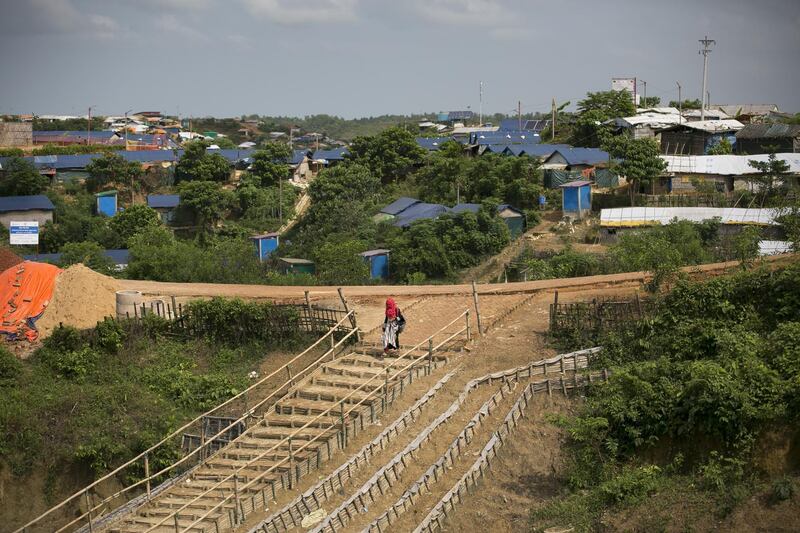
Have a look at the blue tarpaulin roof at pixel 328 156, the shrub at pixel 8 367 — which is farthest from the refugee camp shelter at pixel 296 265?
the blue tarpaulin roof at pixel 328 156

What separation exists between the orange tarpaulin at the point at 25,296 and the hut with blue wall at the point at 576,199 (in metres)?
17.8

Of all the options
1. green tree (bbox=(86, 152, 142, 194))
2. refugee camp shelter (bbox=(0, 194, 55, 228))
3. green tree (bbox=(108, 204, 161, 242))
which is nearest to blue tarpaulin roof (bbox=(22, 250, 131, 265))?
green tree (bbox=(108, 204, 161, 242))

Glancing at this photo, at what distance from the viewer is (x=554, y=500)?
1261cm

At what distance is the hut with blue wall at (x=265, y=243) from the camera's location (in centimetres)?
3544

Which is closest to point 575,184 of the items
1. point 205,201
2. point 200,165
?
point 205,201

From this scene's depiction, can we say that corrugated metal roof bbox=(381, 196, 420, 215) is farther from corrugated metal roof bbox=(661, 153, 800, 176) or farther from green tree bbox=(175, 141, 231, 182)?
green tree bbox=(175, 141, 231, 182)

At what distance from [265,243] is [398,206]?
5.28 meters

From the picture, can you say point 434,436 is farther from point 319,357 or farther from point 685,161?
point 685,161

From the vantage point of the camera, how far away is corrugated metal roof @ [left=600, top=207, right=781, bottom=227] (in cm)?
2989

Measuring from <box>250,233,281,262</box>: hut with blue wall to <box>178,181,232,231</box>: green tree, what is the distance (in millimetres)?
5022

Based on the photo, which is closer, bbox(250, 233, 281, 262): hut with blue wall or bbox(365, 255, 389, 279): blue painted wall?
bbox(365, 255, 389, 279): blue painted wall

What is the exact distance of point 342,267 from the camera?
25.4 meters

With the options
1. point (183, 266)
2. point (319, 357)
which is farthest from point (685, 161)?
point (319, 357)

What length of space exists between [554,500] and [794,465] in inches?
115
